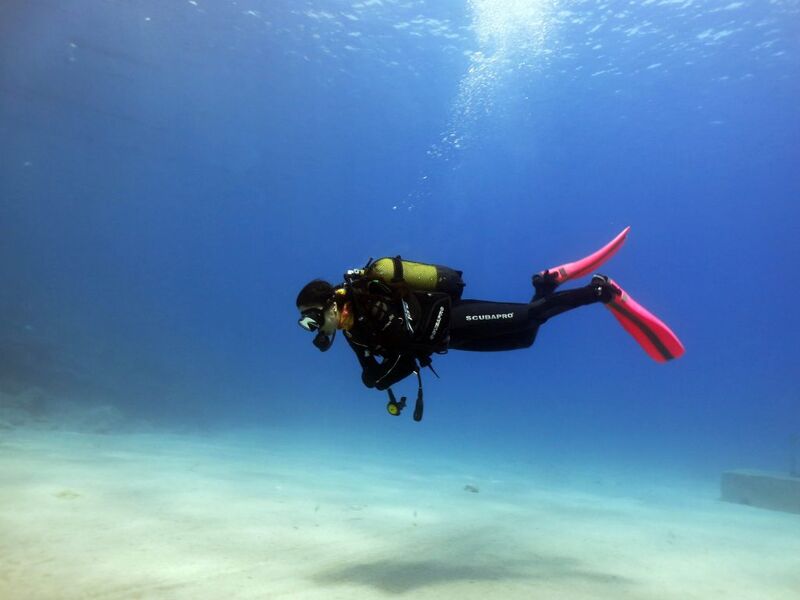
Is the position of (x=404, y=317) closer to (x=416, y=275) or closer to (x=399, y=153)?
(x=416, y=275)

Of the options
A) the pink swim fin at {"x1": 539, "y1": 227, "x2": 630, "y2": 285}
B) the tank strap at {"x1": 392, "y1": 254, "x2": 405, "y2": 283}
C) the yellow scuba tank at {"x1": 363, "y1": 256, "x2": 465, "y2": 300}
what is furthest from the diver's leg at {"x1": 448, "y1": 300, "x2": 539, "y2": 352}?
the pink swim fin at {"x1": 539, "y1": 227, "x2": 630, "y2": 285}

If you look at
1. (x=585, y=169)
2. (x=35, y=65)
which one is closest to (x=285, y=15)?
(x=35, y=65)

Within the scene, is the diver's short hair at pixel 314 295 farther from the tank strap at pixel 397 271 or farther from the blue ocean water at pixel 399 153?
the blue ocean water at pixel 399 153

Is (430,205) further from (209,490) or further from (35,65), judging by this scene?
(209,490)

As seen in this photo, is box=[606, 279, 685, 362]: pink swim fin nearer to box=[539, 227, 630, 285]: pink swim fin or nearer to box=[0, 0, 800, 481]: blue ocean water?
box=[539, 227, 630, 285]: pink swim fin

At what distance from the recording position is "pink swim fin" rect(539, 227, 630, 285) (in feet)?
20.5

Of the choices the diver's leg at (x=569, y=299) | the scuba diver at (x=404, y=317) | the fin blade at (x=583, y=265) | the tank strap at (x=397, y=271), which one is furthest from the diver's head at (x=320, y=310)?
the fin blade at (x=583, y=265)

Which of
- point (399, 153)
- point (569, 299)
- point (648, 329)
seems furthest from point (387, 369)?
point (399, 153)

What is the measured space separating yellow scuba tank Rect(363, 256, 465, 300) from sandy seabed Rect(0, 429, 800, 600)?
8.77 feet

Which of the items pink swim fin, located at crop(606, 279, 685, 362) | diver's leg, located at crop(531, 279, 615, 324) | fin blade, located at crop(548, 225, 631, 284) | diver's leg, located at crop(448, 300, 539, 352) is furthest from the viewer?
fin blade, located at crop(548, 225, 631, 284)

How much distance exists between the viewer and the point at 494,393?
92.5 meters

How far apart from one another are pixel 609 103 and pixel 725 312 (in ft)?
365

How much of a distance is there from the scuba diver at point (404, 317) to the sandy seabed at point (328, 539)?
1629 millimetres

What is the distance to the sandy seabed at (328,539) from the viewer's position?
3826 mm
